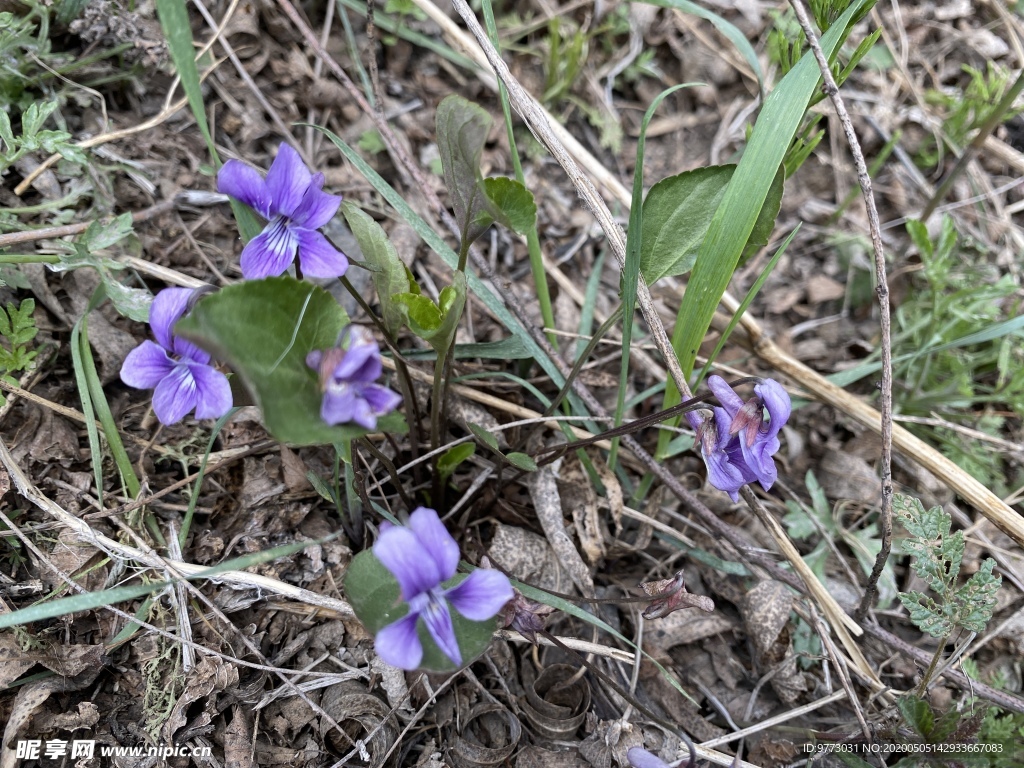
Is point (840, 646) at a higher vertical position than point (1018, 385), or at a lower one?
lower

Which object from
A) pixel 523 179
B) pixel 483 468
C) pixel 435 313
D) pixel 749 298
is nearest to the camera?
pixel 435 313

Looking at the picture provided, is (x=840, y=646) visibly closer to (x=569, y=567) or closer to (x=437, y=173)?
(x=569, y=567)

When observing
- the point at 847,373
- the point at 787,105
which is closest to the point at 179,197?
the point at 787,105

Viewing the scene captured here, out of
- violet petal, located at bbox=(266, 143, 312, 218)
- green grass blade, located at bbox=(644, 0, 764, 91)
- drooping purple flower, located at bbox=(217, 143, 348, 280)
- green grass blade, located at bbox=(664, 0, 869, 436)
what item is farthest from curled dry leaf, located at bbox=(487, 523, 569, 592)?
green grass blade, located at bbox=(644, 0, 764, 91)

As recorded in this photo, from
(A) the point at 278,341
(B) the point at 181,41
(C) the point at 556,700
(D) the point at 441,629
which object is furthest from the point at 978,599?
(B) the point at 181,41

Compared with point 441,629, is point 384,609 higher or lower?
lower

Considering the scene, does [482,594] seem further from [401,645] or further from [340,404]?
[340,404]
